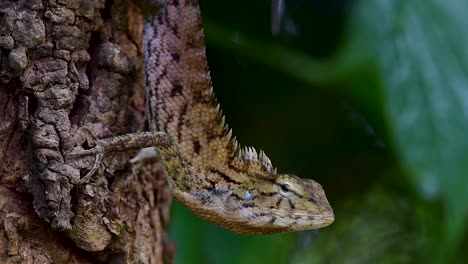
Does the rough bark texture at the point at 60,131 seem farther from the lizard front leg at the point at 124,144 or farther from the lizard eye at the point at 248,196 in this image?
→ the lizard eye at the point at 248,196

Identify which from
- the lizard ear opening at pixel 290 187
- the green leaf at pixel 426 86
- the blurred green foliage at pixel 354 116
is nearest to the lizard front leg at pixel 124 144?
the lizard ear opening at pixel 290 187

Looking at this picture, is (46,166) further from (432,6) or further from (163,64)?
(432,6)

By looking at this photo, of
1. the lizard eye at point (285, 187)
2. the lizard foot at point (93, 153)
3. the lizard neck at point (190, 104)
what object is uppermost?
the lizard neck at point (190, 104)

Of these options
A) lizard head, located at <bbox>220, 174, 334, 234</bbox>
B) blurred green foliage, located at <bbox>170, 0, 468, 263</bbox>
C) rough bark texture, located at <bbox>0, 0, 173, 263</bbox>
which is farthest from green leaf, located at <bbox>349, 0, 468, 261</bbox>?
rough bark texture, located at <bbox>0, 0, 173, 263</bbox>

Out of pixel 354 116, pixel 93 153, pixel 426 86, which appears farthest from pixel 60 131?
pixel 354 116

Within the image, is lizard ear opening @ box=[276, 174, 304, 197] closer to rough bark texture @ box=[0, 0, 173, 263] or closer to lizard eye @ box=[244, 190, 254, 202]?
lizard eye @ box=[244, 190, 254, 202]

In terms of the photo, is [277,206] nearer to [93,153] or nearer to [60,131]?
[93,153]
